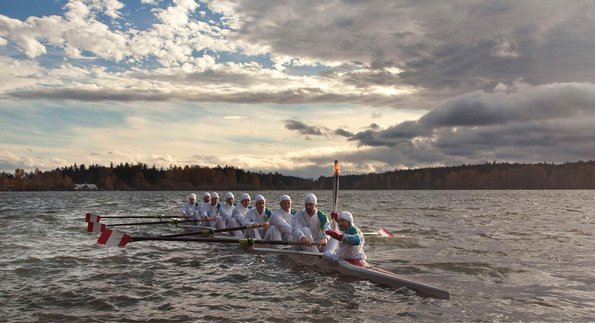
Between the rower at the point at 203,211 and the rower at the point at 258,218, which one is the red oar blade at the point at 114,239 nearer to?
the rower at the point at 258,218

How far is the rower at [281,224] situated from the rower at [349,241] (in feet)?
12.1

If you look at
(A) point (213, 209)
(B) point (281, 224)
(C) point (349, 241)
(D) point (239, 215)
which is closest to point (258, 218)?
(D) point (239, 215)

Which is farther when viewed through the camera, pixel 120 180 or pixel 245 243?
pixel 120 180

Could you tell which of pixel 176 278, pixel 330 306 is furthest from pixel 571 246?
pixel 176 278

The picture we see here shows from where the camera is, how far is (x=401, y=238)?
945 inches

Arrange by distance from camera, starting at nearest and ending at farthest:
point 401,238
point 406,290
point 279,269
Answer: point 406,290
point 279,269
point 401,238

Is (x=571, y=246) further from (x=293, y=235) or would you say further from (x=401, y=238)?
Result: (x=293, y=235)

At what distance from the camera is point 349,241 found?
12.4m

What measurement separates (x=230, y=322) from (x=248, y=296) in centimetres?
204

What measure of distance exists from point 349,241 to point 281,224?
471 cm

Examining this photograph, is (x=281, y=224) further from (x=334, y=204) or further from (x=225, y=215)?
(x=225, y=215)

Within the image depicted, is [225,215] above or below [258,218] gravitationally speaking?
below

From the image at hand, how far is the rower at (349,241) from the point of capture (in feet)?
40.7

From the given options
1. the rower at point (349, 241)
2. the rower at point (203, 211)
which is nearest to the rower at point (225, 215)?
the rower at point (203, 211)
